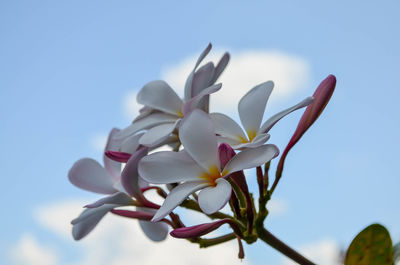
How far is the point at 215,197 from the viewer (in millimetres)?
614

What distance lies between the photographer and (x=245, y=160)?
641mm

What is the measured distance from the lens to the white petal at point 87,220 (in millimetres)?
828

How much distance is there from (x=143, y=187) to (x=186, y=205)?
0.09 metres

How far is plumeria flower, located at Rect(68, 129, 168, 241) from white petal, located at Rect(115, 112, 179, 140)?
0.25ft

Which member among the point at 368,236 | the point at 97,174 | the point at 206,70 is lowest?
the point at 368,236

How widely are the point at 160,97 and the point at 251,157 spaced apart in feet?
0.95

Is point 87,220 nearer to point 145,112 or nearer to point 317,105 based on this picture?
point 145,112

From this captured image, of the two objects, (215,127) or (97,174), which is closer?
(215,127)

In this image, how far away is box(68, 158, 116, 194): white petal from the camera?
92cm

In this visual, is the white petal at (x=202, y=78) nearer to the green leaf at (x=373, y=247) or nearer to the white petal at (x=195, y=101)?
the white petal at (x=195, y=101)

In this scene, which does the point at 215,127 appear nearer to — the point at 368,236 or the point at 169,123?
the point at 169,123

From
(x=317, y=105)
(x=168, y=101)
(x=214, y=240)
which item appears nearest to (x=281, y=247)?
(x=214, y=240)

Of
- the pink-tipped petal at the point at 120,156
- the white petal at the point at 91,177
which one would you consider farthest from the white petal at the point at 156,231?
the pink-tipped petal at the point at 120,156

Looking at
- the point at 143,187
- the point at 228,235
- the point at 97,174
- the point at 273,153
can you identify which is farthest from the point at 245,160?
the point at 97,174
